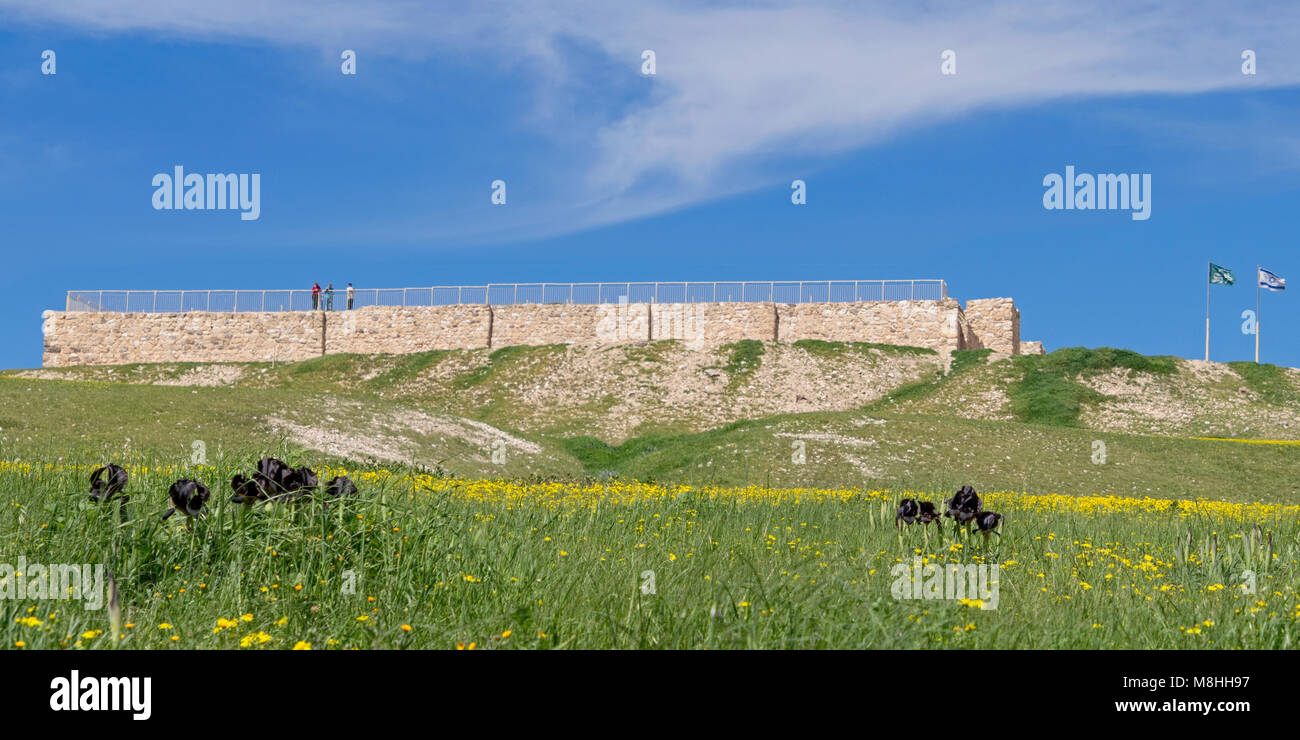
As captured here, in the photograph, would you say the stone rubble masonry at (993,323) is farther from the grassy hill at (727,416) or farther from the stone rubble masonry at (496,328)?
the grassy hill at (727,416)

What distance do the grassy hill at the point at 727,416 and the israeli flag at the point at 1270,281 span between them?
841 cm

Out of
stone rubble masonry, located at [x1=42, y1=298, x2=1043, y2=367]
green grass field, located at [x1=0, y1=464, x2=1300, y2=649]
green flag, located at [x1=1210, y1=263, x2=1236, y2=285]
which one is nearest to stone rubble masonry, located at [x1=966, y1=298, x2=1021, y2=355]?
stone rubble masonry, located at [x1=42, y1=298, x2=1043, y2=367]

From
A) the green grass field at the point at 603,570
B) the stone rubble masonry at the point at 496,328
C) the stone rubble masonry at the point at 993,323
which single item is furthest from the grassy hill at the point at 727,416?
the stone rubble masonry at the point at 993,323

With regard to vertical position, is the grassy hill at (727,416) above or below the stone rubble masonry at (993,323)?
below

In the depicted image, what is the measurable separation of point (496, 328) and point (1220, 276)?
45124mm

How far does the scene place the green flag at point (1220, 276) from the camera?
56.5m

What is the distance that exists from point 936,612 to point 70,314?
6890cm

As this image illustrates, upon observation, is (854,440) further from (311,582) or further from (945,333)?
(945,333)

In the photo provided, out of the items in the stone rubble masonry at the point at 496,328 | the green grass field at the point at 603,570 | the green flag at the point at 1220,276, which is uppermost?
the green flag at the point at 1220,276

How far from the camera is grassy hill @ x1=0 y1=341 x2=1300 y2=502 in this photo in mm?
24453

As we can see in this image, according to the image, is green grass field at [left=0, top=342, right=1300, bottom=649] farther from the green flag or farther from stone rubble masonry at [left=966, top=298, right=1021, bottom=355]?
the green flag
